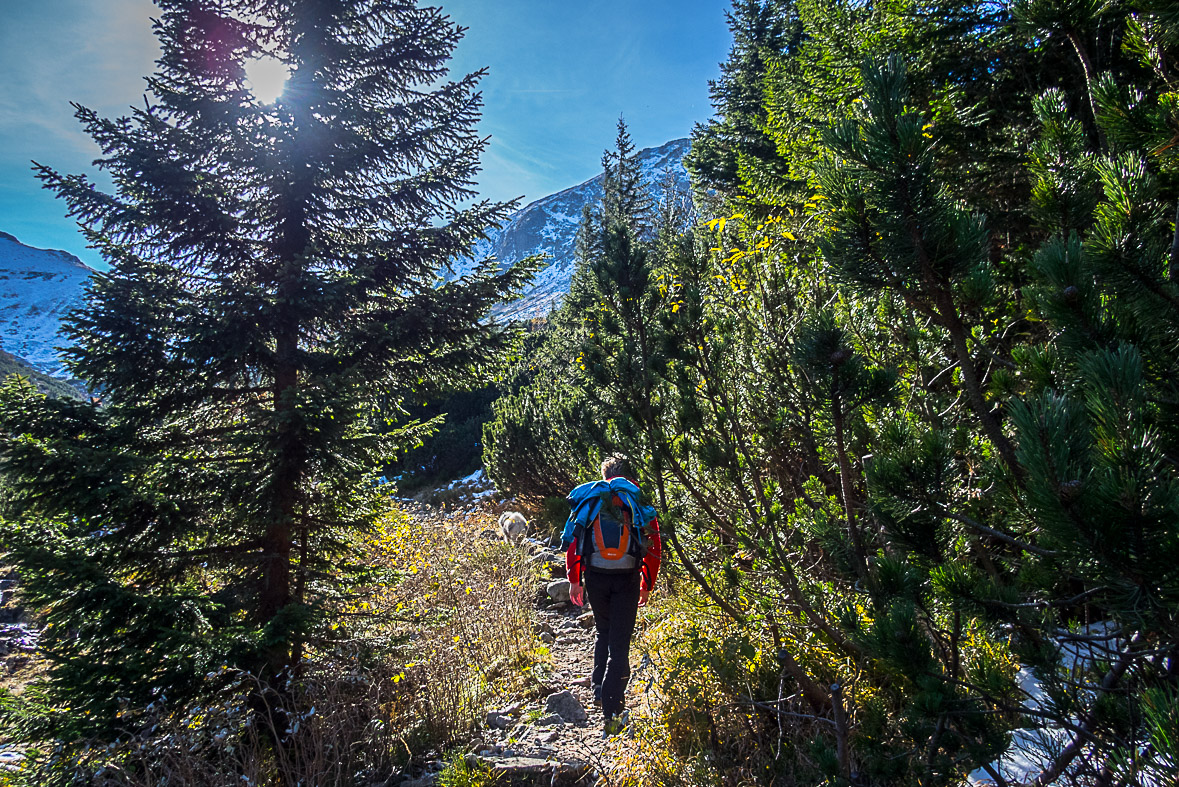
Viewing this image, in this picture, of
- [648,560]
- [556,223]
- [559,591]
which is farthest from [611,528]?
[556,223]

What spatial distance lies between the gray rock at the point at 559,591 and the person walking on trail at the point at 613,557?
2.95 m

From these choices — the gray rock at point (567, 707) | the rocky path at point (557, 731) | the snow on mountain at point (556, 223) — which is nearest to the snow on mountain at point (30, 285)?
the snow on mountain at point (556, 223)

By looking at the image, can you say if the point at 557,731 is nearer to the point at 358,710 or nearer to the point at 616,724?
the point at 616,724

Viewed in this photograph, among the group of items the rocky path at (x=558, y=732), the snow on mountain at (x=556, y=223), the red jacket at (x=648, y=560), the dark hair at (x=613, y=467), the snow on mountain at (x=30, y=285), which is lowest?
the rocky path at (x=558, y=732)

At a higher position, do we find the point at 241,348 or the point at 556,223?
the point at 556,223

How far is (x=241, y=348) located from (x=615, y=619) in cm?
336

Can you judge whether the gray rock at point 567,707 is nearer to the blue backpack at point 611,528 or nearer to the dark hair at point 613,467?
the blue backpack at point 611,528

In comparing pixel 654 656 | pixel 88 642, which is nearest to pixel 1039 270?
pixel 654 656

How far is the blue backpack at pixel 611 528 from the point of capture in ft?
11.4

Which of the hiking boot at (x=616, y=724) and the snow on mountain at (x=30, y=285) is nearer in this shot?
the hiking boot at (x=616, y=724)

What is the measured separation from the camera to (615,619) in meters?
3.59

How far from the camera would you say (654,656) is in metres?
4.02

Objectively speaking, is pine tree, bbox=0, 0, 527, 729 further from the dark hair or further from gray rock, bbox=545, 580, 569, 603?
gray rock, bbox=545, 580, 569, 603

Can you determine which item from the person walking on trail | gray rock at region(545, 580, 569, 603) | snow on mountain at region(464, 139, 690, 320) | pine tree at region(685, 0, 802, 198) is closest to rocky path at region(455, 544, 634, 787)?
the person walking on trail
